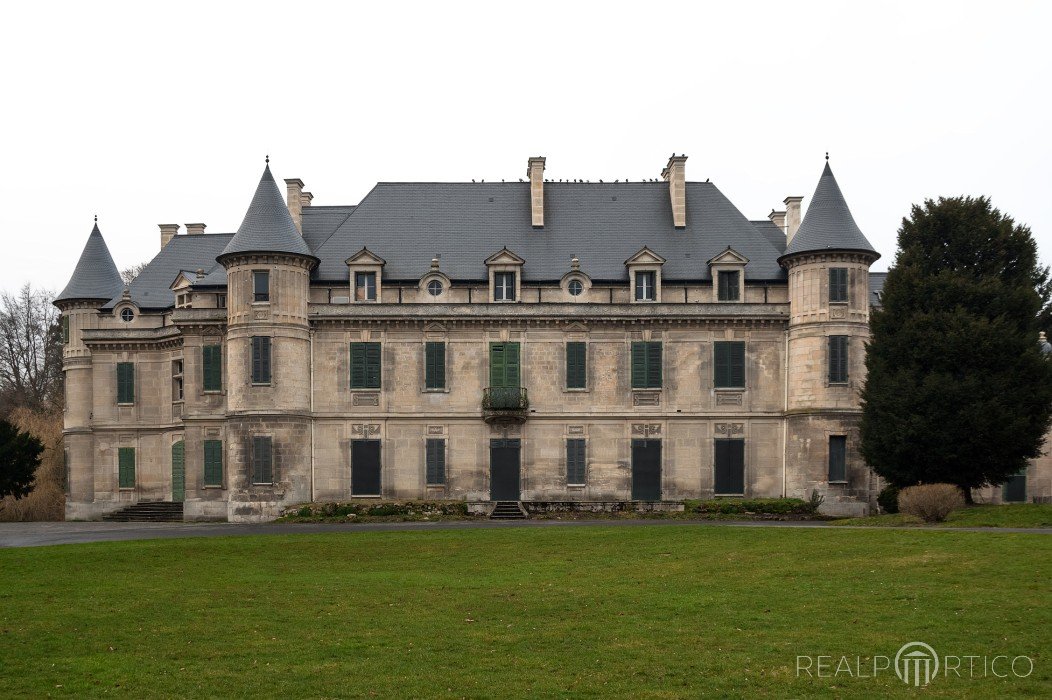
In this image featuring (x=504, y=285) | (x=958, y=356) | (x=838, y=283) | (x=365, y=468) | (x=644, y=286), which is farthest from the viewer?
(x=644, y=286)

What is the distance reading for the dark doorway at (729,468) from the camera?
43.8 m

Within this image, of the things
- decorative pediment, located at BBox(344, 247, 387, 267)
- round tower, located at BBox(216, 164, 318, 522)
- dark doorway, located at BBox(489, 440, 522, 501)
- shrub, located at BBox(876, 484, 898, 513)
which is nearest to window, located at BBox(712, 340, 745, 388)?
shrub, located at BBox(876, 484, 898, 513)

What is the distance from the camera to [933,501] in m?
32.2

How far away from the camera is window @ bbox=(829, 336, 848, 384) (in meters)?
42.5

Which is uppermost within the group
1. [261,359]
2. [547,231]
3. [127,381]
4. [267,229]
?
[547,231]

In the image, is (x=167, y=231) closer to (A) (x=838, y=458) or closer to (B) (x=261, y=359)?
(B) (x=261, y=359)

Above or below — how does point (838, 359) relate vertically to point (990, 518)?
above

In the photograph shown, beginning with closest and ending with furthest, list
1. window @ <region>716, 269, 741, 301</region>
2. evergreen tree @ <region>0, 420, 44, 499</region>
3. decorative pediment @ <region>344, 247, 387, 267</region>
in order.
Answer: evergreen tree @ <region>0, 420, 44, 499</region>, decorative pediment @ <region>344, 247, 387, 267</region>, window @ <region>716, 269, 741, 301</region>

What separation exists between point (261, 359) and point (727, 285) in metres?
20.0

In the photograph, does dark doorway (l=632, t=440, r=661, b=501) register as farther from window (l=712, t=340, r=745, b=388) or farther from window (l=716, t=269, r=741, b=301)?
window (l=716, t=269, r=741, b=301)

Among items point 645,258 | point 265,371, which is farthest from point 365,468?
point 645,258

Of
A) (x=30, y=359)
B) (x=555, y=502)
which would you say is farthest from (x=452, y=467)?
(x=30, y=359)

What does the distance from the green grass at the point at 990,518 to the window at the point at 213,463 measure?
25.8 m

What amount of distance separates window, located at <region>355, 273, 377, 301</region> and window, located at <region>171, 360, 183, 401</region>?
981cm
